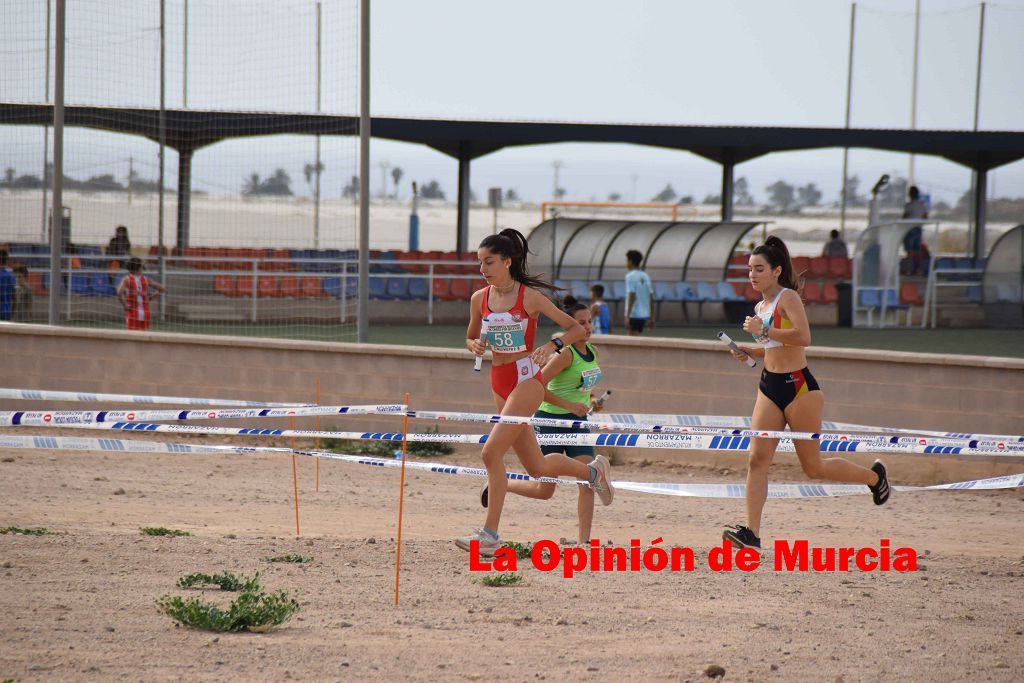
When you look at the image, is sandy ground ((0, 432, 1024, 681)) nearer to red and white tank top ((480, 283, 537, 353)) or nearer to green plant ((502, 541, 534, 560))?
green plant ((502, 541, 534, 560))

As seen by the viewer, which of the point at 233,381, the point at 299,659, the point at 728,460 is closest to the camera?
the point at 299,659

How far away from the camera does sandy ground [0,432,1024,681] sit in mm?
5477

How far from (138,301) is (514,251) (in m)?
9.13

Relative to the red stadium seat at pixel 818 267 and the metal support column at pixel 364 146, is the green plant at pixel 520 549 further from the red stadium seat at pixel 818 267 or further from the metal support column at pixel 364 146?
the red stadium seat at pixel 818 267

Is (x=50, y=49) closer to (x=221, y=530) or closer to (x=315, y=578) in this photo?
→ (x=221, y=530)

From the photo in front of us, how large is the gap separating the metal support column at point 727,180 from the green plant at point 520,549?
2349 centimetres

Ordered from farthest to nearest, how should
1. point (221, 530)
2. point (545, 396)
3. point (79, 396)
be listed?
point (79, 396), point (221, 530), point (545, 396)

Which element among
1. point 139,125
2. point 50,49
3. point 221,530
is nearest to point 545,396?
point 221,530

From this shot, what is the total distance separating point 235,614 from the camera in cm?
589

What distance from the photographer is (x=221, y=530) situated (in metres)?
8.66

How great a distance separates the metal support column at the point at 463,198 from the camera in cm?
2938

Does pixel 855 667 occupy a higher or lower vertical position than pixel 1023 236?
lower

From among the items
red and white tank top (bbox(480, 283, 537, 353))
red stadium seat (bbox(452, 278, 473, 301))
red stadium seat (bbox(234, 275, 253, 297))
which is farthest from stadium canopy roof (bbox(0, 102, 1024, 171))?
red and white tank top (bbox(480, 283, 537, 353))

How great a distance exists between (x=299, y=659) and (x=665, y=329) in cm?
2004
